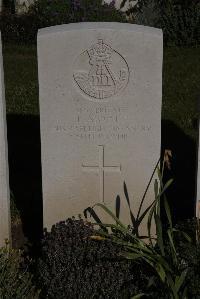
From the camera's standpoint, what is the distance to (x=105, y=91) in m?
4.42

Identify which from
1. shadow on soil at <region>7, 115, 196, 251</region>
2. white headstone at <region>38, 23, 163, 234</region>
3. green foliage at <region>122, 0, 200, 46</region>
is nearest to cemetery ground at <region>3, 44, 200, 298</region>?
shadow on soil at <region>7, 115, 196, 251</region>

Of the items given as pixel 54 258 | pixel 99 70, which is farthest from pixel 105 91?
pixel 54 258

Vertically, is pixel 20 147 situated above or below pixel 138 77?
below

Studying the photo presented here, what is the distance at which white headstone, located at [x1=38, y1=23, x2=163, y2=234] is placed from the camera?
4293 millimetres

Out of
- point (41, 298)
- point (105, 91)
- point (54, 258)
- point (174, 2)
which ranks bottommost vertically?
point (41, 298)

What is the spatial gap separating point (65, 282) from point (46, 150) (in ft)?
3.44

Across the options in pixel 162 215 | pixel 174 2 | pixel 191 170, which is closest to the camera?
pixel 162 215

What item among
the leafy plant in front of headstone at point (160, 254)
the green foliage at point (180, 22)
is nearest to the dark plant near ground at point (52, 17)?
the green foliage at point (180, 22)

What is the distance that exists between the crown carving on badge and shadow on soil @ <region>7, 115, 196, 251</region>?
174cm

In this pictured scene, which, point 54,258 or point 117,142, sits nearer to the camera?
point 54,258

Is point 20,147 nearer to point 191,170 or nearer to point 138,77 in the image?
point 191,170

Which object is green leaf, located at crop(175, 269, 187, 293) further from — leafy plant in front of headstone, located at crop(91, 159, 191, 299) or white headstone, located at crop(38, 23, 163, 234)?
white headstone, located at crop(38, 23, 163, 234)

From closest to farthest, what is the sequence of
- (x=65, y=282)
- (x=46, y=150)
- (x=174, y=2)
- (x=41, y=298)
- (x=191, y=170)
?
(x=65, y=282) < (x=41, y=298) < (x=46, y=150) < (x=191, y=170) < (x=174, y=2)

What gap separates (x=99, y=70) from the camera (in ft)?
14.3
